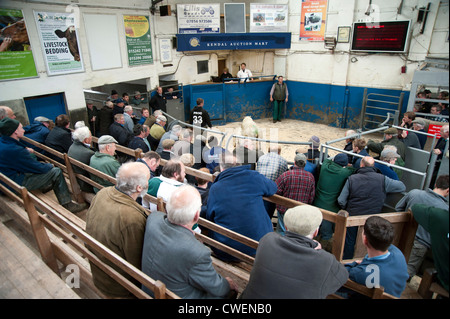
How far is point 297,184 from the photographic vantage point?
392 centimetres

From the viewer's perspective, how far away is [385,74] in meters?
9.76

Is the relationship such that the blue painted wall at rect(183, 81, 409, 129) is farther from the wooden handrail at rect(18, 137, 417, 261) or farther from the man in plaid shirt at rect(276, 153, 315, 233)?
the wooden handrail at rect(18, 137, 417, 261)

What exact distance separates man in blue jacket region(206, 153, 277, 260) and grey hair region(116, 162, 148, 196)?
787 millimetres

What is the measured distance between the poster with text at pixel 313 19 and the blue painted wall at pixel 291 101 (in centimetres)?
175

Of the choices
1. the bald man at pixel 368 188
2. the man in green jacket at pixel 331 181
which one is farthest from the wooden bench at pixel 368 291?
the man in green jacket at pixel 331 181

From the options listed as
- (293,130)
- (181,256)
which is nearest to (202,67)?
(293,130)

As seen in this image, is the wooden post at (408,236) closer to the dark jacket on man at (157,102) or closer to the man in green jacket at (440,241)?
the man in green jacket at (440,241)

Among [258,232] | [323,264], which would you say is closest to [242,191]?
[258,232]

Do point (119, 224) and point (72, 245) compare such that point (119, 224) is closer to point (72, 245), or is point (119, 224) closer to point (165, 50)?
point (72, 245)

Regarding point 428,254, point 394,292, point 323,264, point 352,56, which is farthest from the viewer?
point 352,56

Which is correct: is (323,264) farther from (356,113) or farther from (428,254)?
(356,113)

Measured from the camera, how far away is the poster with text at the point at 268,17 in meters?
10.9

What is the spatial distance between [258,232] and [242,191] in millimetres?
434

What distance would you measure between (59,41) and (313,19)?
27.0 feet
